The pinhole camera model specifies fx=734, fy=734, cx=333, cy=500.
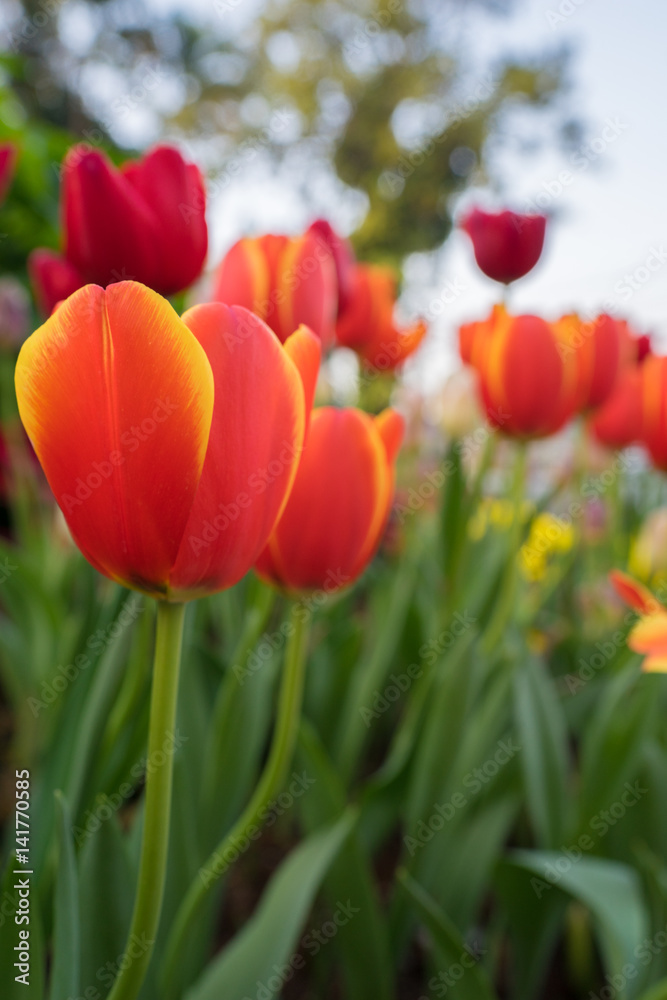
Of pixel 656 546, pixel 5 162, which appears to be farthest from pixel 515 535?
pixel 5 162

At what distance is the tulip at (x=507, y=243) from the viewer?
2.44ft

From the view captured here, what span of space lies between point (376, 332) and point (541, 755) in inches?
21.4

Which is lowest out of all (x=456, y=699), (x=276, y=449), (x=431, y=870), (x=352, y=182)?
(x=431, y=870)

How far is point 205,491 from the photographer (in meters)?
0.28

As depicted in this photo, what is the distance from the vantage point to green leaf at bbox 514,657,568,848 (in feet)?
2.41

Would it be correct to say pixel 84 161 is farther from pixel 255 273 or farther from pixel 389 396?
pixel 389 396

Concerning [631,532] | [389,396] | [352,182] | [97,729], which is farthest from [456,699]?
[352,182]

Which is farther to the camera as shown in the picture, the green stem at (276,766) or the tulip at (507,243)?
the tulip at (507,243)

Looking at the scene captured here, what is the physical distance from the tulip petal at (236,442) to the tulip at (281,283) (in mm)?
239

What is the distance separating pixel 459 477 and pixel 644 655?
26 centimetres

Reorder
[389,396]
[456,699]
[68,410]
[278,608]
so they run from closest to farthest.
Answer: [68,410], [456,699], [278,608], [389,396]

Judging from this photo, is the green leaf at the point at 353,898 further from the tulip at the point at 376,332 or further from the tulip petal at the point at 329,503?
the tulip at the point at 376,332

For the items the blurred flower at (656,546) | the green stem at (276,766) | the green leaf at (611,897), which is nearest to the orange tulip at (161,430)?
the green stem at (276,766)
